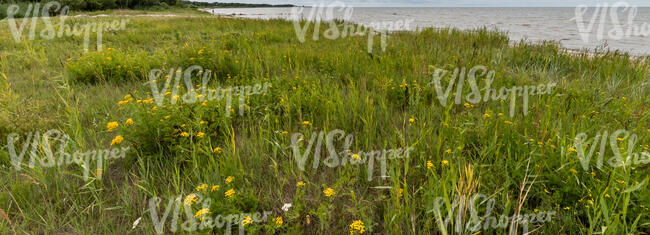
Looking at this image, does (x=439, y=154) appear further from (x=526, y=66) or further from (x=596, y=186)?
(x=526, y=66)

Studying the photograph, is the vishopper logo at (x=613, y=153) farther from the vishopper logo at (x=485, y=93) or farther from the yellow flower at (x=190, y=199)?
the yellow flower at (x=190, y=199)

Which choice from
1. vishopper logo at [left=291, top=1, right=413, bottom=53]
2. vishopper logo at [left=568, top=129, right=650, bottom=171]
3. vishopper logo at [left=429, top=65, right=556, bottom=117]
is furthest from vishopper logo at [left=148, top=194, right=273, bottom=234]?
vishopper logo at [left=291, top=1, right=413, bottom=53]

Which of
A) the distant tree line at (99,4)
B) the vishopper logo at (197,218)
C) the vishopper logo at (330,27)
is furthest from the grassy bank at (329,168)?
the distant tree line at (99,4)

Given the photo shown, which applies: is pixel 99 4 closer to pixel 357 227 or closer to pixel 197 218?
pixel 197 218

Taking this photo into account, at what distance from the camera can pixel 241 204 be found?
171 centimetres

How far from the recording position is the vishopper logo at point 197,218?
1.47 m

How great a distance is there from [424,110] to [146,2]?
Answer: 63652 millimetres

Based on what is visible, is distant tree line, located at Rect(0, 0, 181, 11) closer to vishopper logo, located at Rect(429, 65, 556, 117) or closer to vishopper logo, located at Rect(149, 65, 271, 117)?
vishopper logo, located at Rect(149, 65, 271, 117)

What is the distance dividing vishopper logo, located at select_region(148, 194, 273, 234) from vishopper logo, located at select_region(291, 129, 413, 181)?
1.81 feet

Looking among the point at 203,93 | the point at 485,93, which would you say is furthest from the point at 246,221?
the point at 485,93

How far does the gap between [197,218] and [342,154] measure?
1.17m

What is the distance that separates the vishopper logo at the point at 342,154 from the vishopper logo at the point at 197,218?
1.81 feet

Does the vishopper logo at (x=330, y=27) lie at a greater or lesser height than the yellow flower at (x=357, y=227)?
greater

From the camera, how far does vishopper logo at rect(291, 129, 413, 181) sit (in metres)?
2.04
